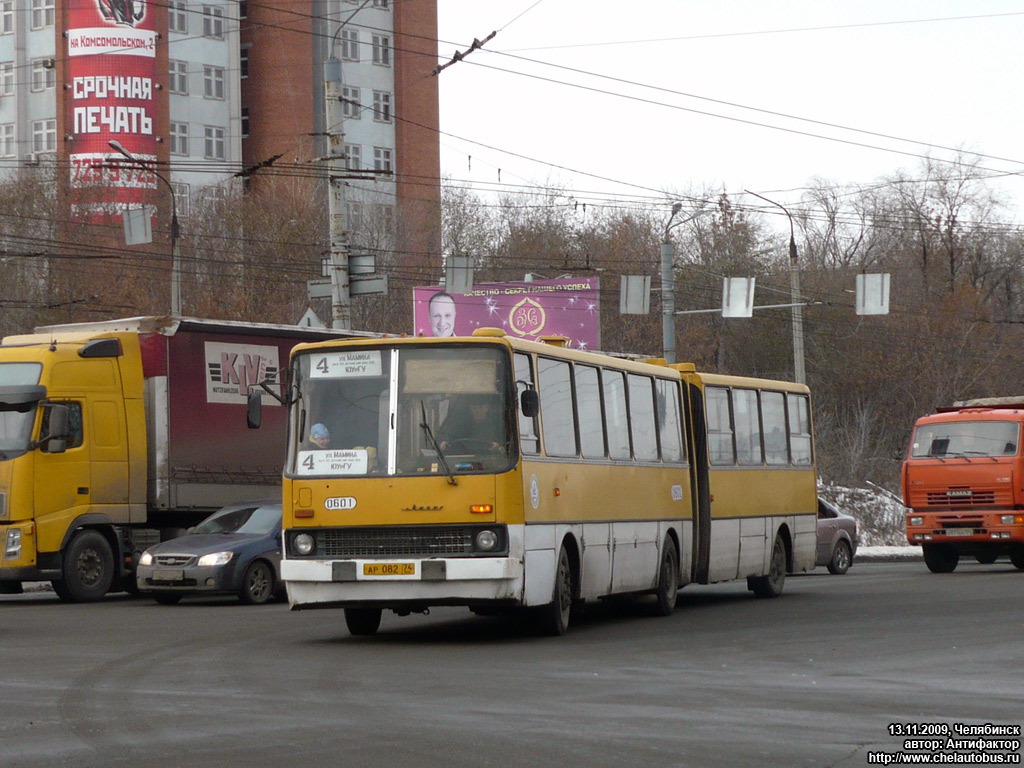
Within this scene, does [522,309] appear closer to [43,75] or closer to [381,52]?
[43,75]

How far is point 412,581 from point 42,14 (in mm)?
68844

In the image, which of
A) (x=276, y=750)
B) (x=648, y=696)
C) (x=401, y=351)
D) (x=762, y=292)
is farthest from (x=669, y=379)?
(x=762, y=292)

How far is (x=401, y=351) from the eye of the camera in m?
14.8

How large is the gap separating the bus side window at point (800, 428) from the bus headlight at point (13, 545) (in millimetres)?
10386

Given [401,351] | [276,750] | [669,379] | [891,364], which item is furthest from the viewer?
[891,364]

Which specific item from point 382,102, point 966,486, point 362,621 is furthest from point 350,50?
point 362,621

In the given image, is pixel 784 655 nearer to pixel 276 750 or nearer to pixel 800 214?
pixel 276 750

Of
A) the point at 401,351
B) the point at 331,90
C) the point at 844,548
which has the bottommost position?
the point at 844,548

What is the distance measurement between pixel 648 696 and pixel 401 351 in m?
5.15

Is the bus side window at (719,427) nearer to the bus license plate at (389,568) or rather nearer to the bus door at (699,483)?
the bus door at (699,483)

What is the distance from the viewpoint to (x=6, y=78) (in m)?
78.2

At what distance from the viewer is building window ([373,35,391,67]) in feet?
287

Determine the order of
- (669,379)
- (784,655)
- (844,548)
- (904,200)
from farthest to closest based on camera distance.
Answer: (904,200) → (844,548) → (669,379) → (784,655)

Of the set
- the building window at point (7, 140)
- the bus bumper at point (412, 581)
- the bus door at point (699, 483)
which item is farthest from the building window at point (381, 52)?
the bus bumper at point (412, 581)
